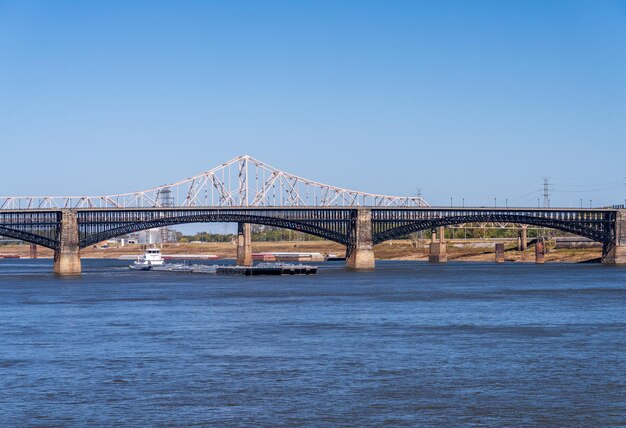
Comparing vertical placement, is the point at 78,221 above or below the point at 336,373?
above

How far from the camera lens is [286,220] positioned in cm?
15675

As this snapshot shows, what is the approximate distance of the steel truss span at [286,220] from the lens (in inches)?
5817

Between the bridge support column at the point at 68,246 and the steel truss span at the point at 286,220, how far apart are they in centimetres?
161

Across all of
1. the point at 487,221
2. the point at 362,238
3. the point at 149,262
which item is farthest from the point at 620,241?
the point at 149,262

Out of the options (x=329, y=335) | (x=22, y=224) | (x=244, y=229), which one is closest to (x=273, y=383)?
(x=329, y=335)

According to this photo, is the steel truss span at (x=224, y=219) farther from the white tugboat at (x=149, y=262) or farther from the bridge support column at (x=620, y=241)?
the bridge support column at (x=620, y=241)

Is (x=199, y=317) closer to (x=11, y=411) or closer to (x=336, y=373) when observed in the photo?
(x=336, y=373)

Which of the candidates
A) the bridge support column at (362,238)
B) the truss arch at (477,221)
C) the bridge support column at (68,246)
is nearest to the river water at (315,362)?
the bridge support column at (68,246)

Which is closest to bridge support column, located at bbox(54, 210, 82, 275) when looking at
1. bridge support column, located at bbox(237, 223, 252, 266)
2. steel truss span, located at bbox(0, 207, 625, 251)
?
steel truss span, located at bbox(0, 207, 625, 251)

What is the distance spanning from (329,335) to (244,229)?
134 m

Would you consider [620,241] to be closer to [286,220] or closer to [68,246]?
[286,220]

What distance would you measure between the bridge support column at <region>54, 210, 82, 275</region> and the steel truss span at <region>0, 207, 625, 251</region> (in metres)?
1.61

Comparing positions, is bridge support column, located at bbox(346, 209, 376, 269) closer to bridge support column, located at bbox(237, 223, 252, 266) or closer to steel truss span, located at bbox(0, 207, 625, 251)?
steel truss span, located at bbox(0, 207, 625, 251)

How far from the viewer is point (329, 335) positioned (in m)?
57.5
